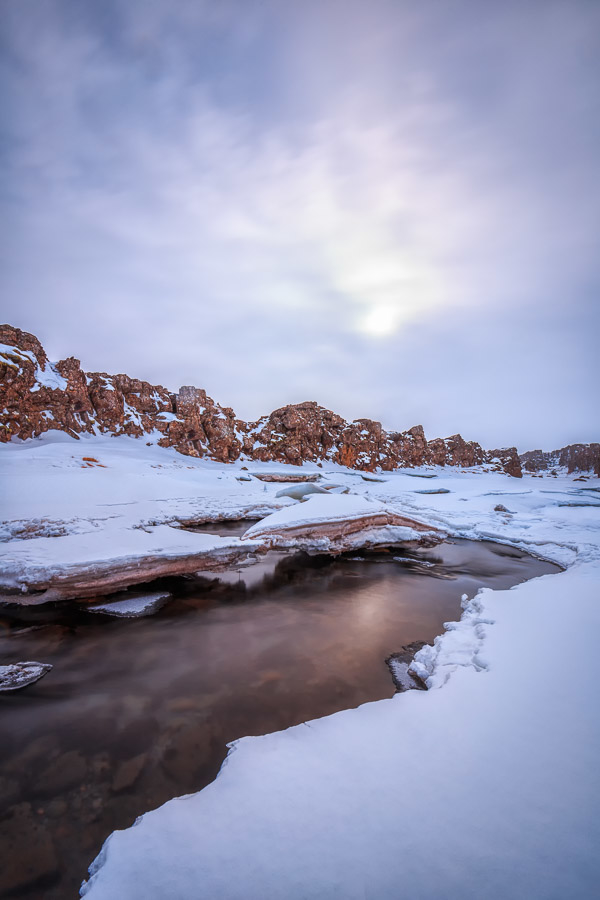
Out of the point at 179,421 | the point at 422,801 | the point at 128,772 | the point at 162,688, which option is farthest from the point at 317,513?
the point at 179,421

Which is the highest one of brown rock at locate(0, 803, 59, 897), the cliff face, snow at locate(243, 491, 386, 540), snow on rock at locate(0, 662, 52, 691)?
the cliff face

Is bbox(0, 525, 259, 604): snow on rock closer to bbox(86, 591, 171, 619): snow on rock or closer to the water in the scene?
bbox(86, 591, 171, 619): snow on rock

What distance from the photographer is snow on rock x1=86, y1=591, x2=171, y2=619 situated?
5469 mm

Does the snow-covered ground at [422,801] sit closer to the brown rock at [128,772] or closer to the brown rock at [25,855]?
the brown rock at [25,855]

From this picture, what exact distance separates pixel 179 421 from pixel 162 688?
36251 millimetres

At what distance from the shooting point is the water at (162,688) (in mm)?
2283

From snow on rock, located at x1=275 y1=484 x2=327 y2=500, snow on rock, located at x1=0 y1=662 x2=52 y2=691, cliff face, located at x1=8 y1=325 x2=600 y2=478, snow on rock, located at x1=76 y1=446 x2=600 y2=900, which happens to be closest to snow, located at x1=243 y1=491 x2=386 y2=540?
snow on rock, located at x1=0 y1=662 x2=52 y2=691

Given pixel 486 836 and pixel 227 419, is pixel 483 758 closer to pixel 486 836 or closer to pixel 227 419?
pixel 486 836

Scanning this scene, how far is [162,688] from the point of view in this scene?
12.1ft

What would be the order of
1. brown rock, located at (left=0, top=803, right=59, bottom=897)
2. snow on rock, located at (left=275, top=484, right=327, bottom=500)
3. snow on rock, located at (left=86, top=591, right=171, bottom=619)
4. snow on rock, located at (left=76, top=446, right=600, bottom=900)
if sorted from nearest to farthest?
snow on rock, located at (left=76, top=446, right=600, bottom=900) → brown rock, located at (left=0, top=803, right=59, bottom=897) → snow on rock, located at (left=86, top=591, right=171, bottom=619) → snow on rock, located at (left=275, top=484, right=327, bottom=500)

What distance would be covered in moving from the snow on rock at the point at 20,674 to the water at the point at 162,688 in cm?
12

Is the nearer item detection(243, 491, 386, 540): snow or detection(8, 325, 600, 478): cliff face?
detection(243, 491, 386, 540): snow

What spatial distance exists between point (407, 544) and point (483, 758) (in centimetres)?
863

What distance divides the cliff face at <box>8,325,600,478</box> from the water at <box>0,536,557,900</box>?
29398 mm
